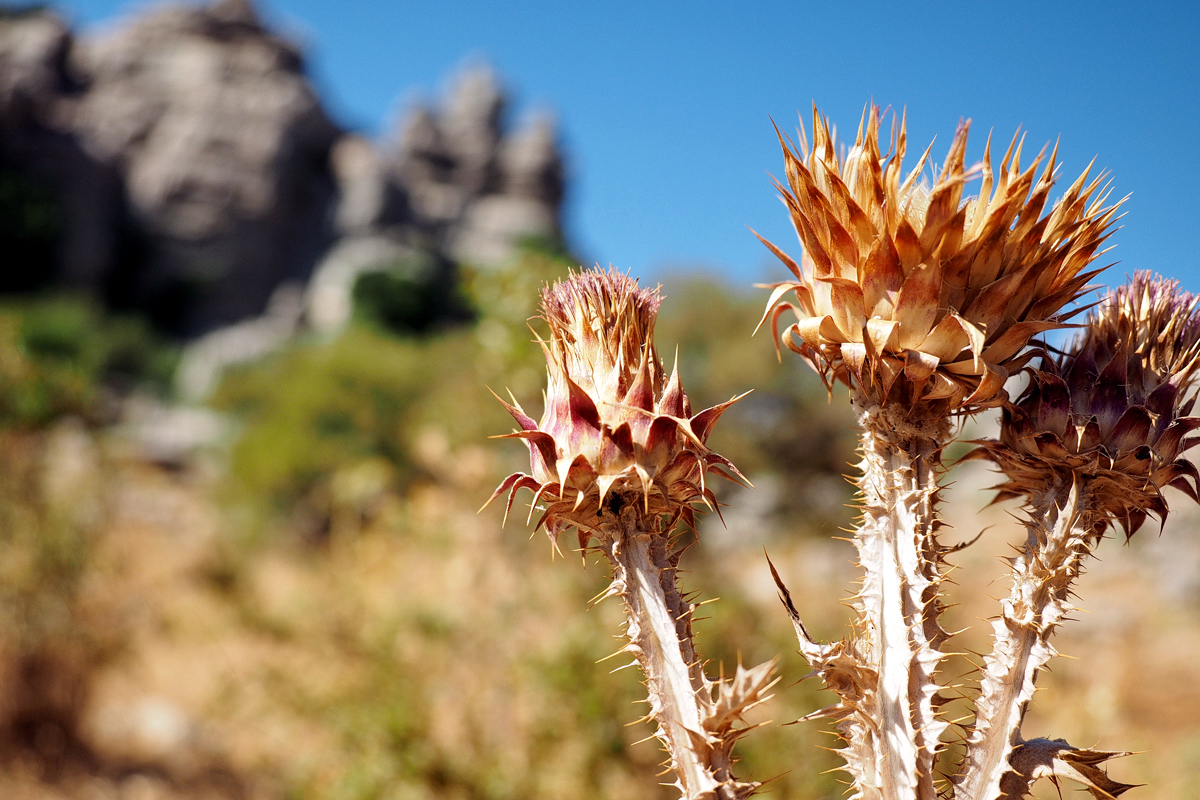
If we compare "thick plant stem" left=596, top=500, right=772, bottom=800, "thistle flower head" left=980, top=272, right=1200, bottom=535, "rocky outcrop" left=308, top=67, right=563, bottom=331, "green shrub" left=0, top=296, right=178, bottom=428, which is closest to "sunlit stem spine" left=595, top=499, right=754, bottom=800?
"thick plant stem" left=596, top=500, right=772, bottom=800

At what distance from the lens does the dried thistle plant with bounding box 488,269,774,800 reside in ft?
4.63

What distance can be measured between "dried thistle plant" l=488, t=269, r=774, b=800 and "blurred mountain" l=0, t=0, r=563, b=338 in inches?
1595

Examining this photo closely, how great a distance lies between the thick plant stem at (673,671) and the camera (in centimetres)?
136

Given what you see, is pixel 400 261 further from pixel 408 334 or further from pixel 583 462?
pixel 583 462

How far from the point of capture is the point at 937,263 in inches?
53.0

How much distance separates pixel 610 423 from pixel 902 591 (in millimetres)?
600

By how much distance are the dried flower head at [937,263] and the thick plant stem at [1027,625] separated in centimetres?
32

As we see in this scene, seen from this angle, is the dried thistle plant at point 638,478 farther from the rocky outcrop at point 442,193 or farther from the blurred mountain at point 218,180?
the rocky outcrop at point 442,193

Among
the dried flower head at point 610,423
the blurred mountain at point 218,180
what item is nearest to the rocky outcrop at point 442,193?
the blurred mountain at point 218,180

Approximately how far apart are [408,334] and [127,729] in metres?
33.9

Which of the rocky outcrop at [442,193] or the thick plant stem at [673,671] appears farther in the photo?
the rocky outcrop at [442,193]

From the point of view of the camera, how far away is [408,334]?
41.2m

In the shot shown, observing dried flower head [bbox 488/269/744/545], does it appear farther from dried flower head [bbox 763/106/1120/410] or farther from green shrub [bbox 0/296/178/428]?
green shrub [bbox 0/296/178/428]

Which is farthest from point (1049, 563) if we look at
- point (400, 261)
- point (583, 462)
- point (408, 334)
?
point (400, 261)
